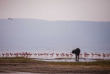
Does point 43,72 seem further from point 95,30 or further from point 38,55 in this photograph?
point 38,55

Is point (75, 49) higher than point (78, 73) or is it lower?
higher

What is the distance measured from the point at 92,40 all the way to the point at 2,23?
8.84 meters

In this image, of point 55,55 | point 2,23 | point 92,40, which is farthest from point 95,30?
point 55,55

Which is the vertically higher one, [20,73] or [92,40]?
[92,40]

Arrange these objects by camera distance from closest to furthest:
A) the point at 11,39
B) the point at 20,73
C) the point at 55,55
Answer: the point at 20,73
the point at 11,39
the point at 55,55

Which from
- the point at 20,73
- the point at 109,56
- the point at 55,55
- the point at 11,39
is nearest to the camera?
the point at 20,73

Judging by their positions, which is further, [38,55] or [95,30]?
[38,55]

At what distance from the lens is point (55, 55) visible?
32.3 meters

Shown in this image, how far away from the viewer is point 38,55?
3117 centimetres

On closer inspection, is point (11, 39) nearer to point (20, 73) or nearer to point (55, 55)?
point (20, 73)

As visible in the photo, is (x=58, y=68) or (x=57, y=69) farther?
(x=58, y=68)

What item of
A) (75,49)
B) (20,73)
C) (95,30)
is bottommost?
(20,73)

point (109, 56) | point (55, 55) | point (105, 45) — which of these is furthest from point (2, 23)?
point (109, 56)

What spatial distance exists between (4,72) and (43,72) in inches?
109
